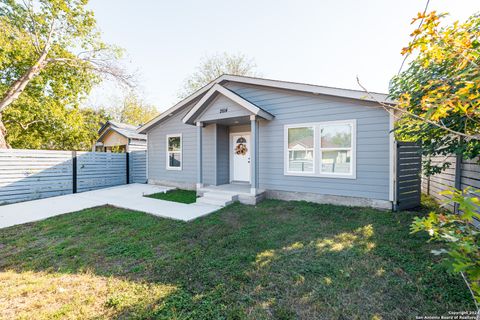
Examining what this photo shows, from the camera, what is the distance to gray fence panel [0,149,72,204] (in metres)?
7.28

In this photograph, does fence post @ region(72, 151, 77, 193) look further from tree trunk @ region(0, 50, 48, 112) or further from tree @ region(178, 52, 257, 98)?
tree @ region(178, 52, 257, 98)

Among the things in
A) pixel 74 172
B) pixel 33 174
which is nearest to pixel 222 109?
pixel 74 172

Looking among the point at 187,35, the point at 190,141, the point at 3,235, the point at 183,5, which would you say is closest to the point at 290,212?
the point at 190,141

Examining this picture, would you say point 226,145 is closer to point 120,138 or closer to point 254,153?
point 254,153

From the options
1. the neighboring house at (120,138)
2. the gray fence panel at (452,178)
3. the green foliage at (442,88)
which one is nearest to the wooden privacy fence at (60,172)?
the neighboring house at (120,138)

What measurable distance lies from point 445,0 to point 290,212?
467 cm

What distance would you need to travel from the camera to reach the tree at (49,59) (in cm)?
1016

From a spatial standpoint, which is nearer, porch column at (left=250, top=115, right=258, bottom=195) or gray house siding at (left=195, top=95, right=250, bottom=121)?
porch column at (left=250, top=115, right=258, bottom=195)

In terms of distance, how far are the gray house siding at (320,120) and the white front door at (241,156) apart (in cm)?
115

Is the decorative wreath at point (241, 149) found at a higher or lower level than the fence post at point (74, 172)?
higher

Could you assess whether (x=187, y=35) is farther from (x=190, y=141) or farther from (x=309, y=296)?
(x=309, y=296)

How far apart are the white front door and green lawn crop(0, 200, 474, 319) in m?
3.57

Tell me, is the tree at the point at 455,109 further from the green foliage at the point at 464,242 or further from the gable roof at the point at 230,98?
the gable roof at the point at 230,98

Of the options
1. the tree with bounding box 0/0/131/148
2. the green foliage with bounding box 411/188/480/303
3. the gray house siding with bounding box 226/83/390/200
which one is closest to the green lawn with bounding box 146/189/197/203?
the gray house siding with bounding box 226/83/390/200
